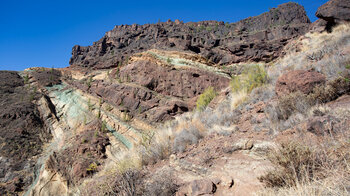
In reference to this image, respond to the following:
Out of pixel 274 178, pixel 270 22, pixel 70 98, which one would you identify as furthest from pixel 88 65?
pixel 270 22

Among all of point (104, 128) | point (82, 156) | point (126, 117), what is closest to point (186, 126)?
point (82, 156)

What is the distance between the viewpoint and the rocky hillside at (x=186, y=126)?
243 cm

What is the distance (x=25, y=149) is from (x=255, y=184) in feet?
48.8

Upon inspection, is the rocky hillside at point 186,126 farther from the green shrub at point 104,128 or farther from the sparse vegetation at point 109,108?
the green shrub at point 104,128

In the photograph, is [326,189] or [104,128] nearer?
[326,189]

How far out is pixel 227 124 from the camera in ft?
15.3

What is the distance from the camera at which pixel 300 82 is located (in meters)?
4.04

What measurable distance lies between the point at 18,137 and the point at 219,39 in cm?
4655

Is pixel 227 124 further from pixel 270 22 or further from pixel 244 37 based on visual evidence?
pixel 270 22

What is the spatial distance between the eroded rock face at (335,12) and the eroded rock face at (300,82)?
28.3 feet

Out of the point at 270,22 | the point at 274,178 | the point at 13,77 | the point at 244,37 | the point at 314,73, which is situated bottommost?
the point at 274,178

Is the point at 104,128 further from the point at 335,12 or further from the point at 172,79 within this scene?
the point at 335,12

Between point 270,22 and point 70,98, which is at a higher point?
point 270,22

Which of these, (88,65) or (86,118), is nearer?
(86,118)
